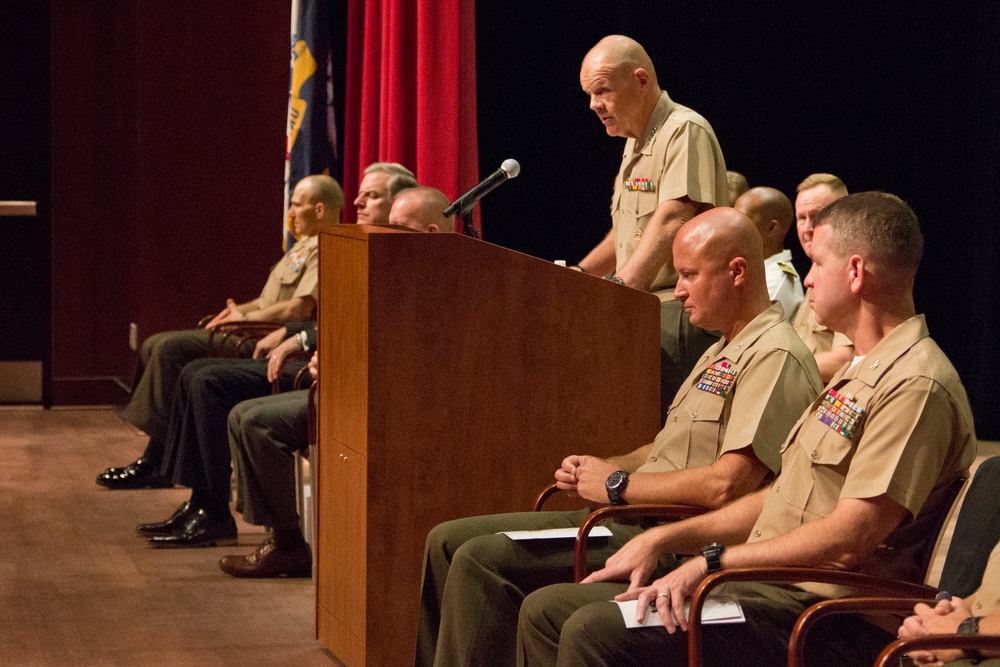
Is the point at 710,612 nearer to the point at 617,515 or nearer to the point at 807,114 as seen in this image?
the point at 617,515

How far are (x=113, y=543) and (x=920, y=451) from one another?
3.32 metres

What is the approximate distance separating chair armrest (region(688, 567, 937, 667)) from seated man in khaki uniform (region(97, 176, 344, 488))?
3431 mm

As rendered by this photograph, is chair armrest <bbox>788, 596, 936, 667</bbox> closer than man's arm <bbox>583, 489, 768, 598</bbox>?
Yes

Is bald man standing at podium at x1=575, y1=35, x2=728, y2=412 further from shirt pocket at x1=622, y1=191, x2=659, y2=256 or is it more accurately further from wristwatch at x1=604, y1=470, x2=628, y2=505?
wristwatch at x1=604, y1=470, x2=628, y2=505

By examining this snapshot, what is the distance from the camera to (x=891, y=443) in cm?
211

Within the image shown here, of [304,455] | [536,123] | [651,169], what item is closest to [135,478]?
[304,455]

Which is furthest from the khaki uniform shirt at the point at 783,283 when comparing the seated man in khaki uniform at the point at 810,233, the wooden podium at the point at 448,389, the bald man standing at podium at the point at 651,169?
the wooden podium at the point at 448,389

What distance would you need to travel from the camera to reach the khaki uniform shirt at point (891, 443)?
6.93 ft

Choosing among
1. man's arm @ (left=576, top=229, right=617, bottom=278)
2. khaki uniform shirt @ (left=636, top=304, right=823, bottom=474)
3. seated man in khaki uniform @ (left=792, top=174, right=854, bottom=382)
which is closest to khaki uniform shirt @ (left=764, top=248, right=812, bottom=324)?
seated man in khaki uniform @ (left=792, top=174, right=854, bottom=382)

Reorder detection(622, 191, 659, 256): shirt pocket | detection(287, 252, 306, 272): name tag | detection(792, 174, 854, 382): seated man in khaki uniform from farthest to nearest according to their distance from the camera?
detection(287, 252, 306, 272): name tag, detection(792, 174, 854, 382): seated man in khaki uniform, detection(622, 191, 659, 256): shirt pocket

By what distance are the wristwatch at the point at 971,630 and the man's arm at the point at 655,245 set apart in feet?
5.53

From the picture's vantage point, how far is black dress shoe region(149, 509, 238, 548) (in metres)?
4.76

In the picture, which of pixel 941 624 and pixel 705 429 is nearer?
pixel 941 624

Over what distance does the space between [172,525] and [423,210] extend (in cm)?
153
